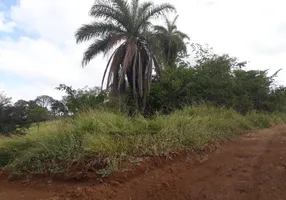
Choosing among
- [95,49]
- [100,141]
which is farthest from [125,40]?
[100,141]

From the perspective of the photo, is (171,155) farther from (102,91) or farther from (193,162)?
(102,91)

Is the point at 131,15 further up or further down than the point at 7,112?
further up

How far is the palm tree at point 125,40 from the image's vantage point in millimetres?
15773

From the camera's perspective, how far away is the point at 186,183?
5.42 meters

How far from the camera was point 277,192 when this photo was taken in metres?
4.76

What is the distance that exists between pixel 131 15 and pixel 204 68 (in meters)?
4.61

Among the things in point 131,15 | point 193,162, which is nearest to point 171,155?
point 193,162

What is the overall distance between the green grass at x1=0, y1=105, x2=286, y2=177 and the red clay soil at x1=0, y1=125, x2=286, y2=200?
0.40 meters

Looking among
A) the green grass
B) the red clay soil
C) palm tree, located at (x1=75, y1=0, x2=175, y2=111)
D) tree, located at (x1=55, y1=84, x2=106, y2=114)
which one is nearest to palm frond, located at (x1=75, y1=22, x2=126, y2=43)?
palm tree, located at (x1=75, y1=0, x2=175, y2=111)

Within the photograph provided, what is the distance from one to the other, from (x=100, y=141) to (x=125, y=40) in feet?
33.7

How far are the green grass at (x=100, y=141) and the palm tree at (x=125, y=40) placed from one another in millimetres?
7215

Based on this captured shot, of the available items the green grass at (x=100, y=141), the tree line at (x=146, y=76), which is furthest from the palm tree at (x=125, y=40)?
the green grass at (x=100, y=141)

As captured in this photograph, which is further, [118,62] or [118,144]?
[118,62]

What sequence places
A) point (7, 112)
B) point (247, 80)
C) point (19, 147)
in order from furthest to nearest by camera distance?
1. point (7, 112)
2. point (247, 80)
3. point (19, 147)
